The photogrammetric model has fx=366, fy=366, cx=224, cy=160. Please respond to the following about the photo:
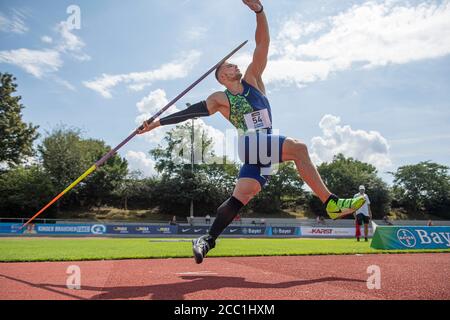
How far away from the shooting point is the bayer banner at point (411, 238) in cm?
1138

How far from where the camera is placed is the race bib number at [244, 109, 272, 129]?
16.5ft

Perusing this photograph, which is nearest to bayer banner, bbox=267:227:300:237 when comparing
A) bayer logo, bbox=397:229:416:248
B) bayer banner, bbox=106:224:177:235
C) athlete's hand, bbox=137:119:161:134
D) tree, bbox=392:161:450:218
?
bayer banner, bbox=106:224:177:235

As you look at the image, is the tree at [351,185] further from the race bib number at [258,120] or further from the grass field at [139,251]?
the race bib number at [258,120]

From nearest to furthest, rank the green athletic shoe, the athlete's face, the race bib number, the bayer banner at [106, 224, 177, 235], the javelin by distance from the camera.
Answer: the green athletic shoe < the race bib number < the athlete's face < the javelin < the bayer banner at [106, 224, 177, 235]

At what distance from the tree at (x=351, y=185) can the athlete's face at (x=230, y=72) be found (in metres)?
56.1

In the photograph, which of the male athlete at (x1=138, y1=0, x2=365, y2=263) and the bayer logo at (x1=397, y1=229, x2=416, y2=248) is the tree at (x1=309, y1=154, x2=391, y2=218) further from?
the male athlete at (x1=138, y1=0, x2=365, y2=263)

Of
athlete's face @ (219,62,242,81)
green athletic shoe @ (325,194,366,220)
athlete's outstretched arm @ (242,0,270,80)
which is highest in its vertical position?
athlete's outstretched arm @ (242,0,270,80)

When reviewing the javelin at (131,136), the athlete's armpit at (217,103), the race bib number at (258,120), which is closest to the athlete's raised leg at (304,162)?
the race bib number at (258,120)

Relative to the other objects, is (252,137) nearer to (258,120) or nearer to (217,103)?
(258,120)

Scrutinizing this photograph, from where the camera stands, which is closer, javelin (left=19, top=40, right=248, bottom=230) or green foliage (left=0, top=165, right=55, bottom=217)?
javelin (left=19, top=40, right=248, bottom=230)

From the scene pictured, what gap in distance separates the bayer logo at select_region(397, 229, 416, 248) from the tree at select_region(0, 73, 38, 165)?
48408mm

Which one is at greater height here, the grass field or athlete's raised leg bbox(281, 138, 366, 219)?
athlete's raised leg bbox(281, 138, 366, 219)

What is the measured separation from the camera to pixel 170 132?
57.7m
